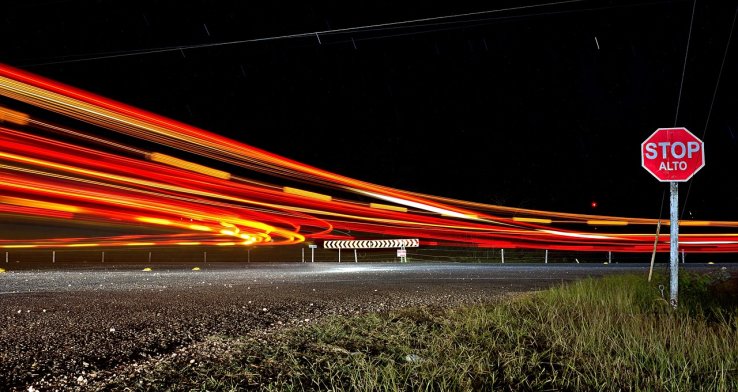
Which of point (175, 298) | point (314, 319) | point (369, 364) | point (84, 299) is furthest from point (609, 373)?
point (84, 299)

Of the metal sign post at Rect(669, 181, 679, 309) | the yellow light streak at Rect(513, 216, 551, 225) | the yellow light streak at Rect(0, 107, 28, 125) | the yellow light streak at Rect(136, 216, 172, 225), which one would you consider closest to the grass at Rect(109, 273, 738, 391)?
the metal sign post at Rect(669, 181, 679, 309)

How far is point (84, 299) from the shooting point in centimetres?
912

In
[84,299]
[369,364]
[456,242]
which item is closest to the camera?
[369,364]

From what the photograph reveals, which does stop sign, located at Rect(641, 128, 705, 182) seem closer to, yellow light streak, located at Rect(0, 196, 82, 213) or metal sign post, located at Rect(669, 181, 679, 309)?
metal sign post, located at Rect(669, 181, 679, 309)

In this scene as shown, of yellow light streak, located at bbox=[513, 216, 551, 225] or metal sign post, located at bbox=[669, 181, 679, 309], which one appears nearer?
metal sign post, located at bbox=[669, 181, 679, 309]

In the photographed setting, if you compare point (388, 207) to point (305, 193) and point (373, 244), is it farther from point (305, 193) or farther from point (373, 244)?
point (373, 244)

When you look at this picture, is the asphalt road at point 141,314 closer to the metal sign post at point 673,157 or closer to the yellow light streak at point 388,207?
the metal sign post at point 673,157

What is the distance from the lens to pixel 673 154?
705cm

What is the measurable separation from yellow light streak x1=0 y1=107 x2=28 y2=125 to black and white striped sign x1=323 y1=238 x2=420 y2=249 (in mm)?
18411

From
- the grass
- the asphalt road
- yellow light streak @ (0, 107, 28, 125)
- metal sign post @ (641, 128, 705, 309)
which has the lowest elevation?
the asphalt road

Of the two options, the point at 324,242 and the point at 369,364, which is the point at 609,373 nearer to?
the point at 369,364

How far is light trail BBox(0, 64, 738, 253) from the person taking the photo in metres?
14.1

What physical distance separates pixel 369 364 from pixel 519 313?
3097 mm

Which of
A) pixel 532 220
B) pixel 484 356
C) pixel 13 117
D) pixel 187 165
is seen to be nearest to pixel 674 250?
pixel 484 356
